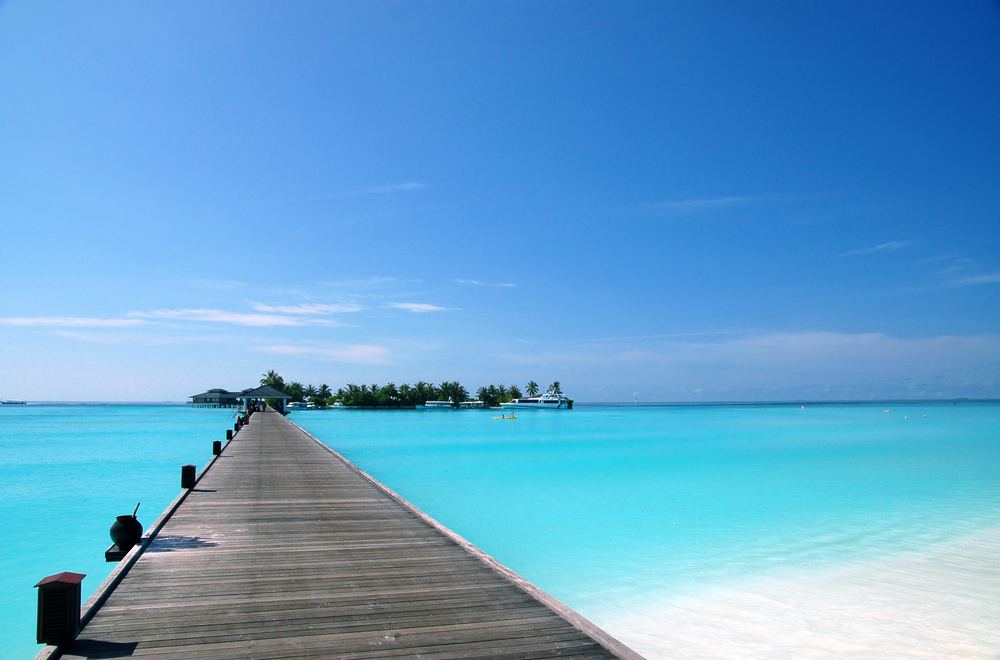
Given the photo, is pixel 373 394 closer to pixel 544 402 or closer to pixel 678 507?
pixel 544 402

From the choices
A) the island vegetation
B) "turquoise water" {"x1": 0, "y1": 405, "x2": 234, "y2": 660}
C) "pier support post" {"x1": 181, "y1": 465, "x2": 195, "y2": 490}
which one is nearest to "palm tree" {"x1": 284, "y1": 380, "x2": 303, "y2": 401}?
the island vegetation

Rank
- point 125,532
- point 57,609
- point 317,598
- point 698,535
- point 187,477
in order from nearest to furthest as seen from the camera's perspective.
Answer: point 57,609
point 317,598
point 125,532
point 187,477
point 698,535

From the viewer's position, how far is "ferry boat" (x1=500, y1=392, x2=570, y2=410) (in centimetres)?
11950

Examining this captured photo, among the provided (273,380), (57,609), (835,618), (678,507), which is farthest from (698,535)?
(273,380)

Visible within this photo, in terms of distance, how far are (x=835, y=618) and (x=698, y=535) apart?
16.6 feet

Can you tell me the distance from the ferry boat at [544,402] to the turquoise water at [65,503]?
90.4 meters

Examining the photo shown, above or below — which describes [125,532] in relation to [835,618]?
above

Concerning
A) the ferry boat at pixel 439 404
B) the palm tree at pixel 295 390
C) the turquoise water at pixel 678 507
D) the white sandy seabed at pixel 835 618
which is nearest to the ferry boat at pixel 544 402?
the ferry boat at pixel 439 404

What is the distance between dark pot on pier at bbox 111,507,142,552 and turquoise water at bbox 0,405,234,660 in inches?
89.7

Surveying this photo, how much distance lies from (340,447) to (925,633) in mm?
29823

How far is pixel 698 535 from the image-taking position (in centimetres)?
1270

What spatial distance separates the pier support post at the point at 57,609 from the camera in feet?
12.3

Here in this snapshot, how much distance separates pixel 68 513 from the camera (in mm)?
14914

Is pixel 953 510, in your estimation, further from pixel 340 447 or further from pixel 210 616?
pixel 340 447
